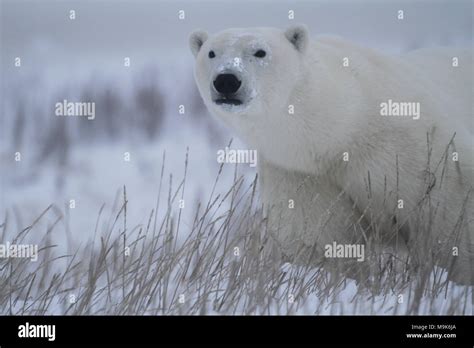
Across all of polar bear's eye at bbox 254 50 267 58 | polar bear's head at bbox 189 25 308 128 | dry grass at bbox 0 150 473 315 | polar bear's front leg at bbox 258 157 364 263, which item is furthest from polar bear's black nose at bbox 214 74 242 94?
polar bear's front leg at bbox 258 157 364 263

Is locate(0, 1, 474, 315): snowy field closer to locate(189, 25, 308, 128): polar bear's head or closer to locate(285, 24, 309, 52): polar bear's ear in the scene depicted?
locate(189, 25, 308, 128): polar bear's head

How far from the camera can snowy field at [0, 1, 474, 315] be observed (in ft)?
11.9

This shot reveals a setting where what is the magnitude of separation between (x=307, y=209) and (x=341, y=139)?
439 mm

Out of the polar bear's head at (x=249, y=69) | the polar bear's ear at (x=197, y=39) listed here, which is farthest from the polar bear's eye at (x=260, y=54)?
the polar bear's ear at (x=197, y=39)

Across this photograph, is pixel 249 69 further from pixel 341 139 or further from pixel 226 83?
pixel 341 139

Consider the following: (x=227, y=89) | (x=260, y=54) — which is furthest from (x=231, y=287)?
(x=260, y=54)

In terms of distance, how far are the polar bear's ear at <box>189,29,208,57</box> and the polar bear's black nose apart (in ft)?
1.97

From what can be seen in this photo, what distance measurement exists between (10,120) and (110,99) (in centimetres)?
117

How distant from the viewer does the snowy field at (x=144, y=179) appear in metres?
3.63

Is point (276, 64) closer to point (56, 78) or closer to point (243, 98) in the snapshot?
point (243, 98)

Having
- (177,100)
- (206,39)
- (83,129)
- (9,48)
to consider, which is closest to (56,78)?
(83,129)

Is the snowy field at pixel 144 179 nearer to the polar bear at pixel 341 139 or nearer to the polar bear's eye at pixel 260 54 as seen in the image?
the polar bear at pixel 341 139

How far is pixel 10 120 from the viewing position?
592cm

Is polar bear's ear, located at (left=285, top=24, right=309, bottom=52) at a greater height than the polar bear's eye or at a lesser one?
greater
